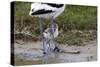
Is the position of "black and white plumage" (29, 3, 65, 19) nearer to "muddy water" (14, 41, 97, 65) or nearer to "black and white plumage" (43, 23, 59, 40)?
"black and white plumage" (43, 23, 59, 40)

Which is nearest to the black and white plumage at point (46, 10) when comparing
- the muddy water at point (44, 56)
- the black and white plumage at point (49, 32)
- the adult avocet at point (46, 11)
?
the adult avocet at point (46, 11)

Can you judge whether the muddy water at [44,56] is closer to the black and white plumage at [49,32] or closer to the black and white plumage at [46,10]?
the black and white plumage at [49,32]

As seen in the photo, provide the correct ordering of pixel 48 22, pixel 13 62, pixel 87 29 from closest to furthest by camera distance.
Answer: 1. pixel 13 62
2. pixel 48 22
3. pixel 87 29

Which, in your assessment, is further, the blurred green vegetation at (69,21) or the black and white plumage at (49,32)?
the black and white plumage at (49,32)

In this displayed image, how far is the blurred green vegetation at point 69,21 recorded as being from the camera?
2.27m

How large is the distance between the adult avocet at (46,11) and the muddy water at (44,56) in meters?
0.11

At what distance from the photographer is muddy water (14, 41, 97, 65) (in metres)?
2.26

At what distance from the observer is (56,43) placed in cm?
243

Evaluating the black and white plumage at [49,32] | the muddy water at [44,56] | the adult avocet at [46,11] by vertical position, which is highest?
the adult avocet at [46,11]

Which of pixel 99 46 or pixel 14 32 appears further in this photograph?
pixel 99 46

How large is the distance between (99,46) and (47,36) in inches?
31.8

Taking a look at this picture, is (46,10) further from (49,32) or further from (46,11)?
(49,32)
